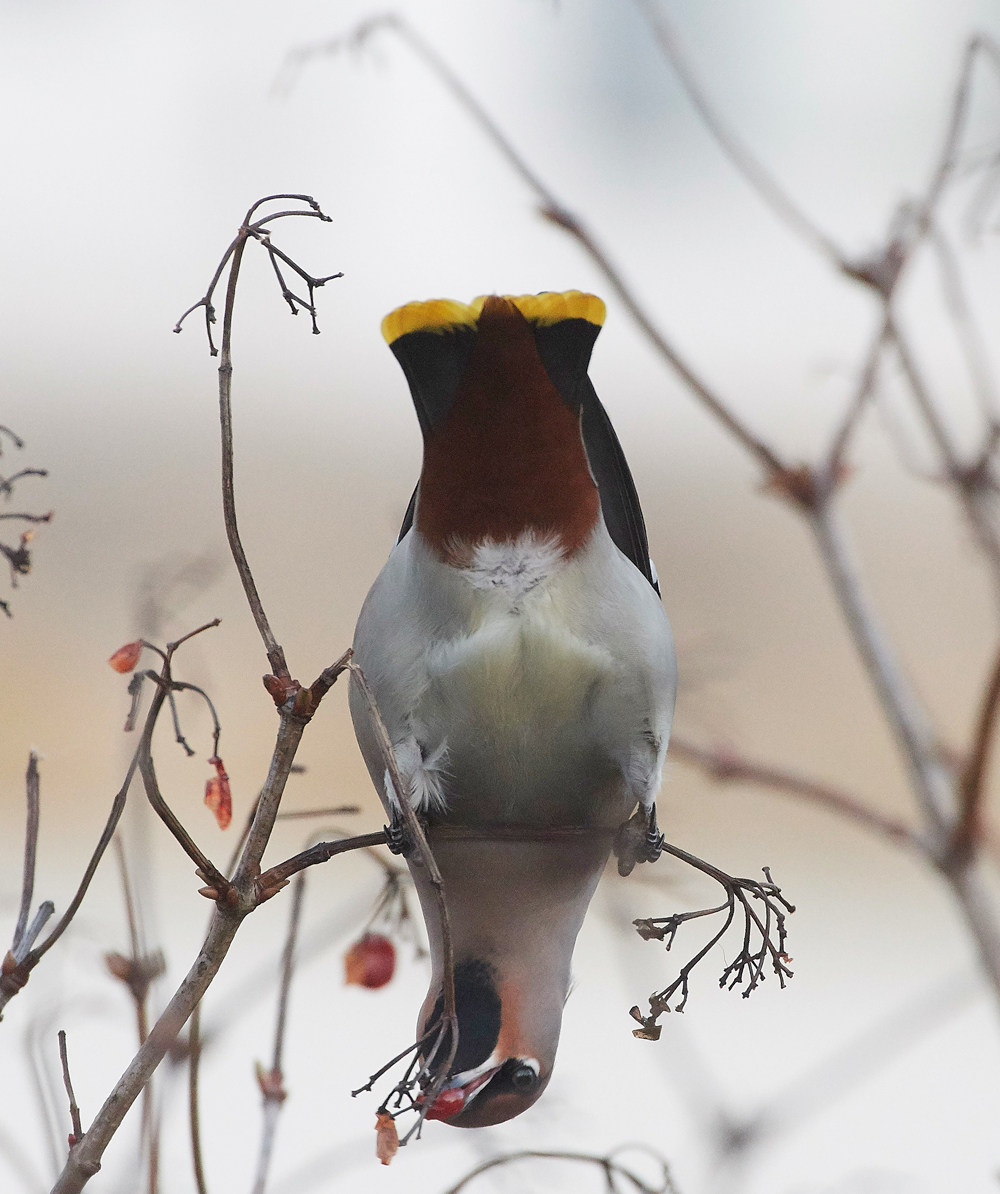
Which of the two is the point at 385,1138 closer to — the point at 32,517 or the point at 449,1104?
the point at 449,1104

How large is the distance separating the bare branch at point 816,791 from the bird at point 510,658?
137mm

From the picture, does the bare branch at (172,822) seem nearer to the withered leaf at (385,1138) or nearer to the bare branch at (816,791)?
the withered leaf at (385,1138)

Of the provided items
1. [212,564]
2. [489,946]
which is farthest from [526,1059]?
[212,564]

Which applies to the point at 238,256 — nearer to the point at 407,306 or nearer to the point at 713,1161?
the point at 407,306

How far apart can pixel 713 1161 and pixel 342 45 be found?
1537 millimetres

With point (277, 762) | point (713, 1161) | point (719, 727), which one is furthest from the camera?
point (719, 727)

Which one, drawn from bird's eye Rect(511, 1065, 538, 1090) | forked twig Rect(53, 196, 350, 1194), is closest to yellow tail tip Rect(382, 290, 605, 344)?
forked twig Rect(53, 196, 350, 1194)

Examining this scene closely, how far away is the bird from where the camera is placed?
58.7 inches

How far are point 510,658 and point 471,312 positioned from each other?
412 millimetres

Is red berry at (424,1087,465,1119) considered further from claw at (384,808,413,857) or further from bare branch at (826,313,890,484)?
bare branch at (826,313,890,484)

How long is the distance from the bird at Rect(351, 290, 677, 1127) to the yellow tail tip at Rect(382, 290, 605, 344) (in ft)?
0.16

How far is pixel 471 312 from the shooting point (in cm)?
140

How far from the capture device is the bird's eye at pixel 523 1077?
167 cm

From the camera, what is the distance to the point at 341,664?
3.49 ft
